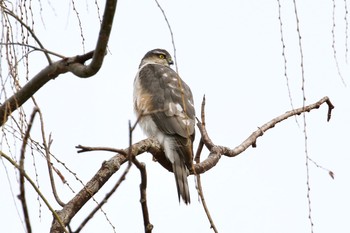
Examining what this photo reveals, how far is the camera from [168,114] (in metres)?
5.72

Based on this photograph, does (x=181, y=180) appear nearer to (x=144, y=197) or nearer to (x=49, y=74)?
(x=49, y=74)

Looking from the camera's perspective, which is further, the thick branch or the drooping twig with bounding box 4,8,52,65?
the thick branch

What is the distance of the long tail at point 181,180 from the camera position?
4.82 metres

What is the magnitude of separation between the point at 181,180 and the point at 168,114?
998mm

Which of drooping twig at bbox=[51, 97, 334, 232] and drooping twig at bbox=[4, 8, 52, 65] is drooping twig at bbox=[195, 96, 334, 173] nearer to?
drooping twig at bbox=[51, 97, 334, 232]

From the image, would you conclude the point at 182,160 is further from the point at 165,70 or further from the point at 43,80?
the point at 43,80

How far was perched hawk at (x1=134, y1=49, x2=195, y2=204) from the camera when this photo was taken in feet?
16.5

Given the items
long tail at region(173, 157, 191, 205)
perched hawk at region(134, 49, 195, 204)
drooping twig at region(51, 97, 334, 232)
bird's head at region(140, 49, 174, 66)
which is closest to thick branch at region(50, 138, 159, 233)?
drooping twig at region(51, 97, 334, 232)

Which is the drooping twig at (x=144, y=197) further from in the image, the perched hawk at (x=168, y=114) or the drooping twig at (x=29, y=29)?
the perched hawk at (x=168, y=114)

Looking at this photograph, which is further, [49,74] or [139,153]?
[139,153]

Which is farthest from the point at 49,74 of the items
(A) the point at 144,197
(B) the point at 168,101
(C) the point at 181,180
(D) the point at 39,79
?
(B) the point at 168,101

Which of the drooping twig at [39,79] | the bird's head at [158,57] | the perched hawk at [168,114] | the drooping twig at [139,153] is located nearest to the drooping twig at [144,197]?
the drooping twig at [139,153]

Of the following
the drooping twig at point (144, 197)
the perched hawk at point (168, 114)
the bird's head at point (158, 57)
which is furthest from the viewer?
the bird's head at point (158, 57)

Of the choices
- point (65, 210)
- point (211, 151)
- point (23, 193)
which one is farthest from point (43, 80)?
point (211, 151)
